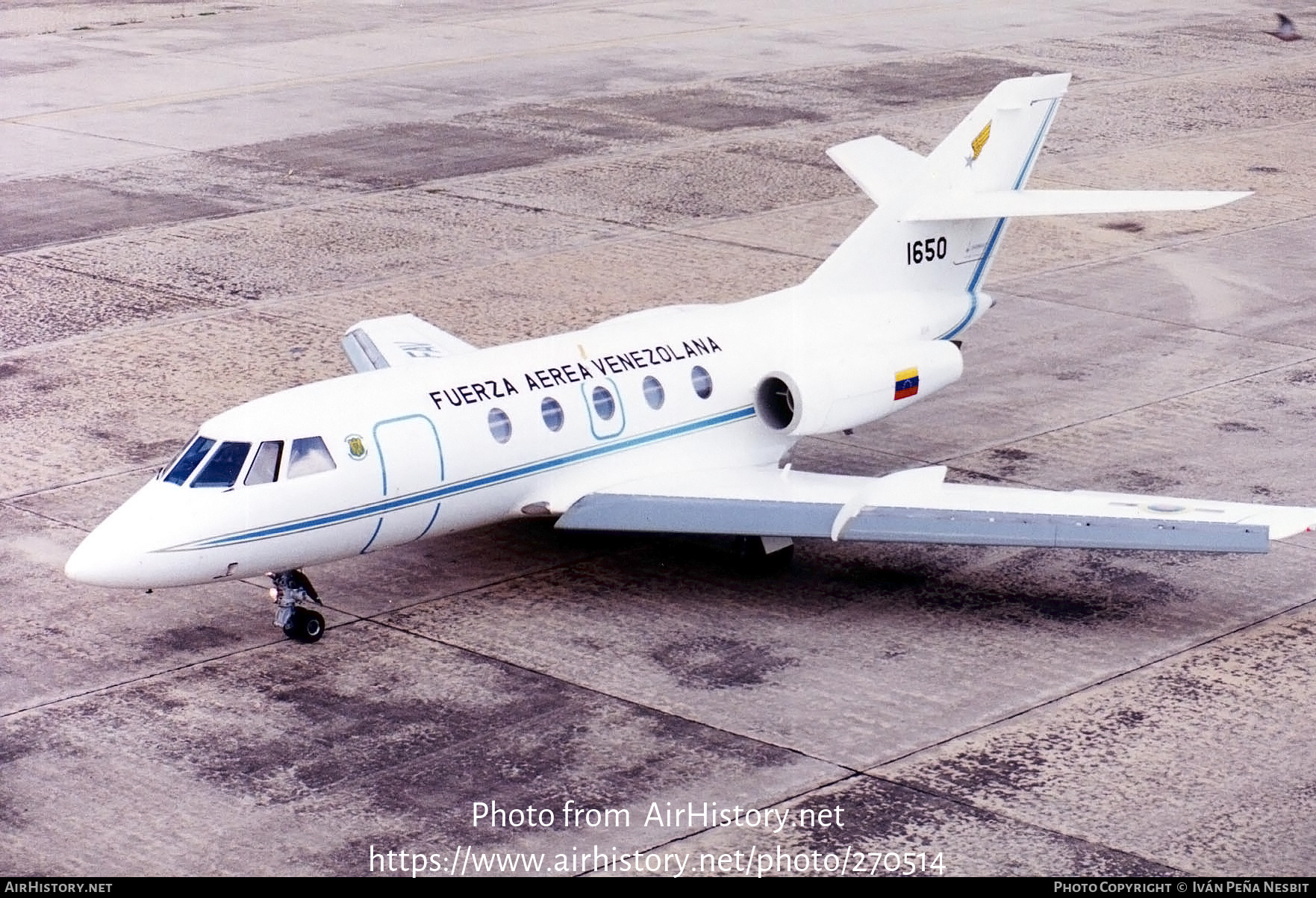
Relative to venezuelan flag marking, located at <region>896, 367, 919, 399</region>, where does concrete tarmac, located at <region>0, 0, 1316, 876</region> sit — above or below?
below

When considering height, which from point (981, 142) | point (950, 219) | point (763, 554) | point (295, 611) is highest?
point (981, 142)

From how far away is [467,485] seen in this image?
14906mm

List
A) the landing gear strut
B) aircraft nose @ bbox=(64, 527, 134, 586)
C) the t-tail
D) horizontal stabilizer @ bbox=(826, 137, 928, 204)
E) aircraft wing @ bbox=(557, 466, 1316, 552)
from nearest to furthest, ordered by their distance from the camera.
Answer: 1. aircraft nose @ bbox=(64, 527, 134, 586)
2. aircraft wing @ bbox=(557, 466, 1316, 552)
3. the landing gear strut
4. the t-tail
5. horizontal stabilizer @ bbox=(826, 137, 928, 204)

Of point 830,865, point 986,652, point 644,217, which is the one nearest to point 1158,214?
point 644,217

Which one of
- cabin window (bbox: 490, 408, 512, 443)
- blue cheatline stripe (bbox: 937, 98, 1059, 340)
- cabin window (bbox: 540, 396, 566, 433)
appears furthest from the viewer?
blue cheatline stripe (bbox: 937, 98, 1059, 340)

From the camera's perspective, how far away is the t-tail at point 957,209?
1748cm

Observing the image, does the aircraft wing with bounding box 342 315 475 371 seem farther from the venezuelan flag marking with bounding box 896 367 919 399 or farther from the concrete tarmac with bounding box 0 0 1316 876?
the venezuelan flag marking with bounding box 896 367 919 399

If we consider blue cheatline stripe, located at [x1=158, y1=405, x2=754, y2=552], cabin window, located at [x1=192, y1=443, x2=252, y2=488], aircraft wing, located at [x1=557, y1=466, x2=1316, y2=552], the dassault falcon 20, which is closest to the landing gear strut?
the dassault falcon 20

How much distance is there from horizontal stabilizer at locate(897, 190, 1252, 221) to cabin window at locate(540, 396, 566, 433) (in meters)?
4.27

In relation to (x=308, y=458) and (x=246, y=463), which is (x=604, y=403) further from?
(x=246, y=463)

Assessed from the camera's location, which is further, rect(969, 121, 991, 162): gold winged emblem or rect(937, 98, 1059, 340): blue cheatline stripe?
rect(937, 98, 1059, 340): blue cheatline stripe

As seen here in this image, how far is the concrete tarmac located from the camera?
11828 mm

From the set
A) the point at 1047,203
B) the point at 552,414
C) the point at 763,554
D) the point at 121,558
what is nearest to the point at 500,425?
the point at 552,414

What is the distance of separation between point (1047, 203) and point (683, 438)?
413 cm
